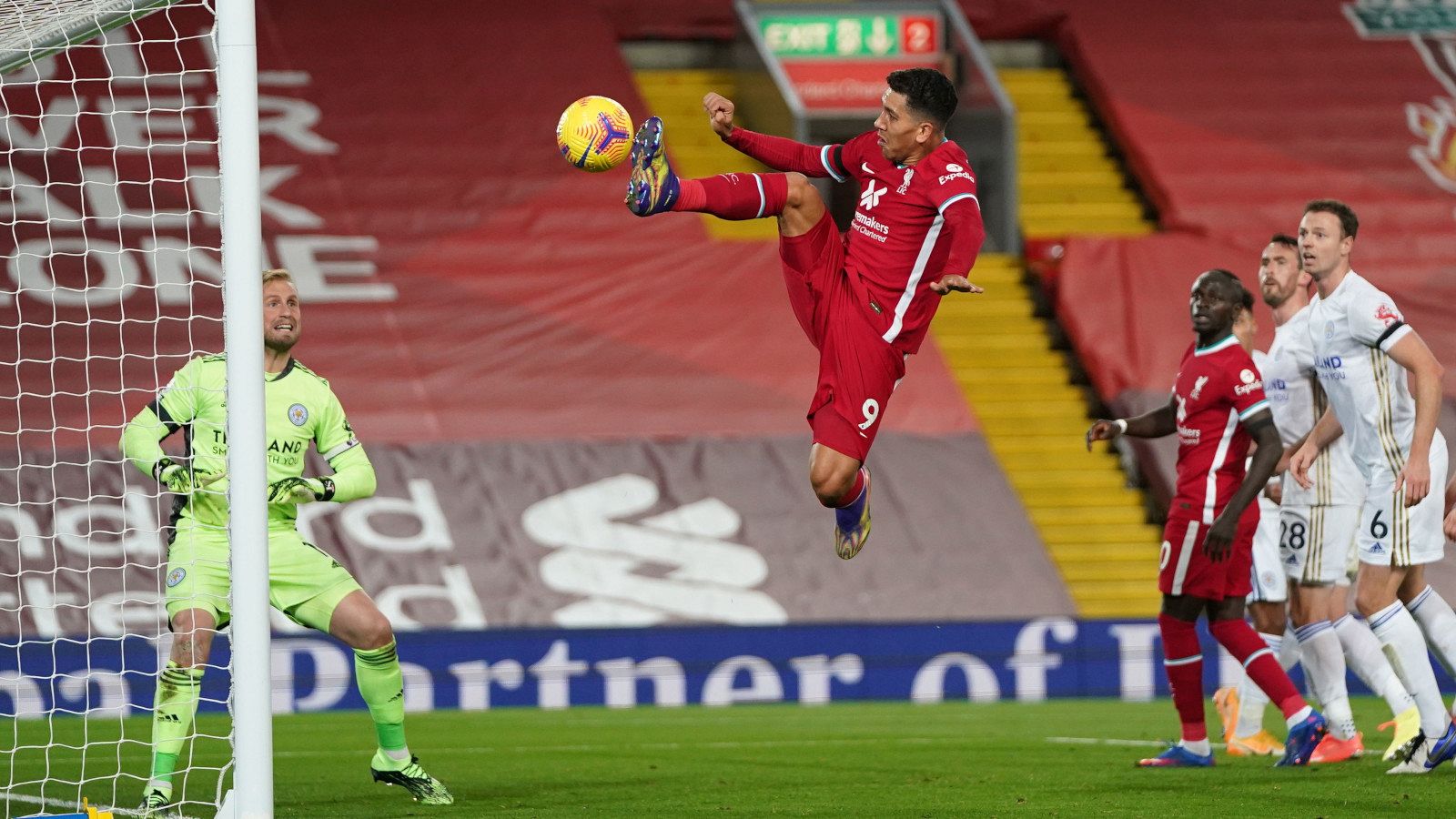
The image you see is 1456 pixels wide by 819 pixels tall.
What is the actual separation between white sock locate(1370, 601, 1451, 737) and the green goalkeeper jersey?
12.8 ft

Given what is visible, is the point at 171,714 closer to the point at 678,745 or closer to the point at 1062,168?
the point at 678,745

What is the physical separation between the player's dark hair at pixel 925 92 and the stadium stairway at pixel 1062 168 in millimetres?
10405

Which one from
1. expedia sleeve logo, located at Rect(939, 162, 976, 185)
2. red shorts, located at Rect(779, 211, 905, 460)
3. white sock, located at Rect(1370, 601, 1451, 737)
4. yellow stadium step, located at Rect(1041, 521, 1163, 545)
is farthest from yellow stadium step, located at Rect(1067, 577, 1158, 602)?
expedia sleeve logo, located at Rect(939, 162, 976, 185)

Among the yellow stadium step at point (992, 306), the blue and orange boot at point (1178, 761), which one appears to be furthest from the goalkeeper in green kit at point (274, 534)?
the yellow stadium step at point (992, 306)

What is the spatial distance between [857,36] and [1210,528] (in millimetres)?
11505

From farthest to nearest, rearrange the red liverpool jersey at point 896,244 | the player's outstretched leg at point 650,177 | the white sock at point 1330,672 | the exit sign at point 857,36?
the exit sign at point 857,36, the white sock at point 1330,672, the red liverpool jersey at point 896,244, the player's outstretched leg at point 650,177

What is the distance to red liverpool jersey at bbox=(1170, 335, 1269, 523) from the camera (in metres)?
7.13

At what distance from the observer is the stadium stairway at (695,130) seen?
1650 centimetres

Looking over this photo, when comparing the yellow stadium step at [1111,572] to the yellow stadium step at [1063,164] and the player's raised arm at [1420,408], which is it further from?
Result: the player's raised arm at [1420,408]

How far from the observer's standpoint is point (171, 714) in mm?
5965

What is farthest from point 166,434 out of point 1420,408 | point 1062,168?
point 1062,168

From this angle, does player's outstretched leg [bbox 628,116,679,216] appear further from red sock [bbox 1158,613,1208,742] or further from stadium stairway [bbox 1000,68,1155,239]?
stadium stairway [bbox 1000,68,1155,239]

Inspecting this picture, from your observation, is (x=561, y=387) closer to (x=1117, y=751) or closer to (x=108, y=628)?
(x=108, y=628)

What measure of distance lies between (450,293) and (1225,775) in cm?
945
